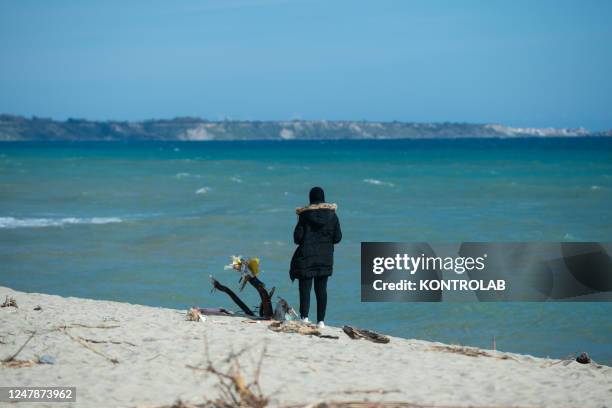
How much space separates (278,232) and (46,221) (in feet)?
24.3

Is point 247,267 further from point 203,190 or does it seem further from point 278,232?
point 203,190

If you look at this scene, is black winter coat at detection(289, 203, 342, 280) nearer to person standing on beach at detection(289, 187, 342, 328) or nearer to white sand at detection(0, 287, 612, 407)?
person standing on beach at detection(289, 187, 342, 328)

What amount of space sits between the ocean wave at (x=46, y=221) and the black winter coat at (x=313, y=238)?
16.6 metres

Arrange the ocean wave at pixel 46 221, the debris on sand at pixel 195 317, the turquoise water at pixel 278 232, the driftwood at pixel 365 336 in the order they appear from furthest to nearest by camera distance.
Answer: the ocean wave at pixel 46 221 < the turquoise water at pixel 278 232 < the debris on sand at pixel 195 317 < the driftwood at pixel 365 336

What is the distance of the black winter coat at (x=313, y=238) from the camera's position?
28.9ft

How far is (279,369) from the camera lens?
7199 millimetres

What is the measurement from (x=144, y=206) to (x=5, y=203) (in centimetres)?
537

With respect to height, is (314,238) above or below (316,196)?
below

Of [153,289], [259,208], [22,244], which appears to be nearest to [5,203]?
[259,208]

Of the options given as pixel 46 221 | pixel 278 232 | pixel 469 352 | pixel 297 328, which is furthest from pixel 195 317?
pixel 46 221

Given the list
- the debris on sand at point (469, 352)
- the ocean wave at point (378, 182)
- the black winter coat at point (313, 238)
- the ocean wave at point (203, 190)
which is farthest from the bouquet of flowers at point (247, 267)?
the ocean wave at point (378, 182)

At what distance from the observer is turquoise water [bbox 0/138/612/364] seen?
1202 centimetres

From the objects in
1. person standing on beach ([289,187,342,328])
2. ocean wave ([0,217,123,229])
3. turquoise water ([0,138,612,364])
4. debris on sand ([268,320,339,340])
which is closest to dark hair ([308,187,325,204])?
person standing on beach ([289,187,342,328])

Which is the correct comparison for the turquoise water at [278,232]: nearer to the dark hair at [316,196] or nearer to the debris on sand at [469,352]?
the debris on sand at [469,352]
